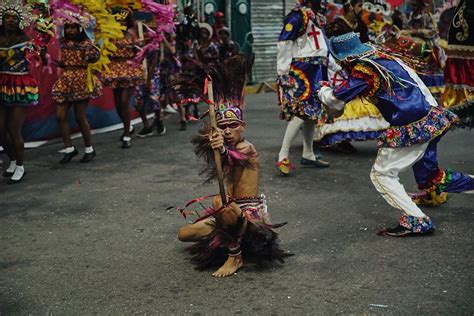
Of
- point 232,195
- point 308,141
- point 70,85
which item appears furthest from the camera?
point 70,85

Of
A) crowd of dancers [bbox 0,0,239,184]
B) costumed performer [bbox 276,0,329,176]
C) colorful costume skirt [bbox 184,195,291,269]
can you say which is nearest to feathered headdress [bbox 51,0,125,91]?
crowd of dancers [bbox 0,0,239,184]

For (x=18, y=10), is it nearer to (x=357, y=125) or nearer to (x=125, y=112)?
(x=125, y=112)

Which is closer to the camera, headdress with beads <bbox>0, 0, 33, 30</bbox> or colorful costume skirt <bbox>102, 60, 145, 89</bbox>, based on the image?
headdress with beads <bbox>0, 0, 33, 30</bbox>

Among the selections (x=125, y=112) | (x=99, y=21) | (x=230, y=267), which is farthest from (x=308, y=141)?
(x=230, y=267)

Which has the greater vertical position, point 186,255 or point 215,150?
point 215,150

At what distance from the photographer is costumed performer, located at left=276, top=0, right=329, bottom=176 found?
7145 millimetres

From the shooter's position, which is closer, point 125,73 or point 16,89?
point 16,89

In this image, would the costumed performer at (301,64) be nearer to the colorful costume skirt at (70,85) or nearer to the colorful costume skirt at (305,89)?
the colorful costume skirt at (305,89)

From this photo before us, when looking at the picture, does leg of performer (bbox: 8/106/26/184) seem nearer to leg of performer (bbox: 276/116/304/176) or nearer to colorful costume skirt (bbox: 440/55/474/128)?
leg of performer (bbox: 276/116/304/176)

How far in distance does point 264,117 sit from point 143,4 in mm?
4120

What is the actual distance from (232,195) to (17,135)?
3690mm

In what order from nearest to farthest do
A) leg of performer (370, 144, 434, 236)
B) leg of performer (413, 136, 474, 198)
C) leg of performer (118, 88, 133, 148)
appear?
leg of performer (370, 144, 434, 236) < leg of performer (413, 136, 474, 198) < leg of performer (118, 88, 133, 148)

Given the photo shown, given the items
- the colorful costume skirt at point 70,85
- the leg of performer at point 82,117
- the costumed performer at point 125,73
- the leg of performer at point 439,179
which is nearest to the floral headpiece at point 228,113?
the leg of performer at point 439,179

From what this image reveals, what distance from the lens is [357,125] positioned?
7.95m
